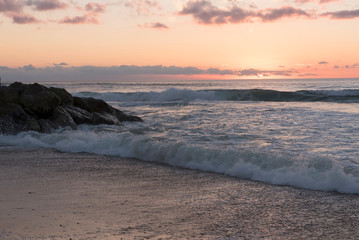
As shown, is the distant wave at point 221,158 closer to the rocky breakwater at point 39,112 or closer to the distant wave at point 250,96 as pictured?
the rocky breakwater at point 39,112

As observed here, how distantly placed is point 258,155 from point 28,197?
434cm

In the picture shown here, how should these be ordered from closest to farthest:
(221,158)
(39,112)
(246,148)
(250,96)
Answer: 1. (221,158)
2. (246,148)
3. (39,112)
4. (250,96)

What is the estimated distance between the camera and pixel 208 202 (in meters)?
5.31

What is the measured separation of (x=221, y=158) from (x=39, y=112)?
758 centimetres

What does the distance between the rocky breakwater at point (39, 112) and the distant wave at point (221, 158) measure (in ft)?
2.61

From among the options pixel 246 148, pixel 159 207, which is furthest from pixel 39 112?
pixel 159 207

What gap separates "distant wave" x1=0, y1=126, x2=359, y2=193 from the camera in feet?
20.9

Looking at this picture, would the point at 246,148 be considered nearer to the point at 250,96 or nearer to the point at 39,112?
the point at 39,112

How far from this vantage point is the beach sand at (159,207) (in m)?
4.09

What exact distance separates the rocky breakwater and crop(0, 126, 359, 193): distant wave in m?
0.80

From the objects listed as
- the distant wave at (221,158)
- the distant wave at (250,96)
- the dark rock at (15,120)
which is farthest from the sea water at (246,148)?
the distant wave at (250,96)

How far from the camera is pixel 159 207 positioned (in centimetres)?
503

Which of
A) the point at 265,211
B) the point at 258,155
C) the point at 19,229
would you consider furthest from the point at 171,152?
the point at 19,229

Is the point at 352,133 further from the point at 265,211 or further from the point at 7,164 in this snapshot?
the point at 7,164
